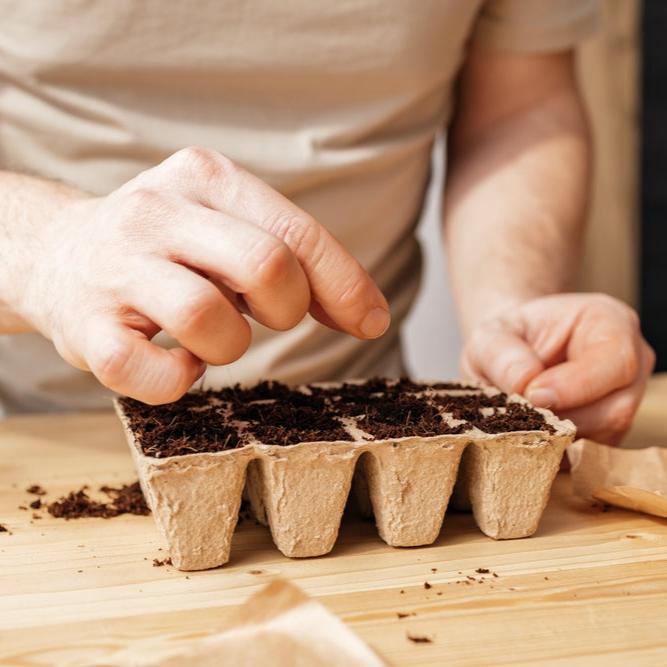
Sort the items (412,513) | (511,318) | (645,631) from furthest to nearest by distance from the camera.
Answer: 1. (511,318)
2. (412,513)
3. (645,631)

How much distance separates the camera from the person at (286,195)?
0.82m

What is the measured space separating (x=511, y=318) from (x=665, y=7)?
1.76 m

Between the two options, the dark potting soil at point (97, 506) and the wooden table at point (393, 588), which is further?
the dark potting soil at point (97, 506)

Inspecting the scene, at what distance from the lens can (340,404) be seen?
976mm

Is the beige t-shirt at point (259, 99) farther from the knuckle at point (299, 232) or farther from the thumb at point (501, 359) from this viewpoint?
the knuckle at point (299, 232)

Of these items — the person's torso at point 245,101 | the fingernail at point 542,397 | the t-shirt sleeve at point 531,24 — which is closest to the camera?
the fingernail at point 542,397

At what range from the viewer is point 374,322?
34.7 inches

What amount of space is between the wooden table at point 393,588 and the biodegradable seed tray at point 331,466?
0.09ft

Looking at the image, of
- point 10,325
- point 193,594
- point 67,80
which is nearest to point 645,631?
point 193,594

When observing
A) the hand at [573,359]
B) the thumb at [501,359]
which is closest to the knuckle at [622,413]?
the hand at [573,359]

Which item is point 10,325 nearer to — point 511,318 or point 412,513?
point 412,513

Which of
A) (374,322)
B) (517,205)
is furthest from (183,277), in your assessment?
(517,205)

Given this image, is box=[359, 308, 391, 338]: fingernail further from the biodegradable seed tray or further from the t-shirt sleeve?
the t-shirt sleeve

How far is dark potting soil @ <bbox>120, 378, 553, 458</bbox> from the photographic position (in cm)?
84
